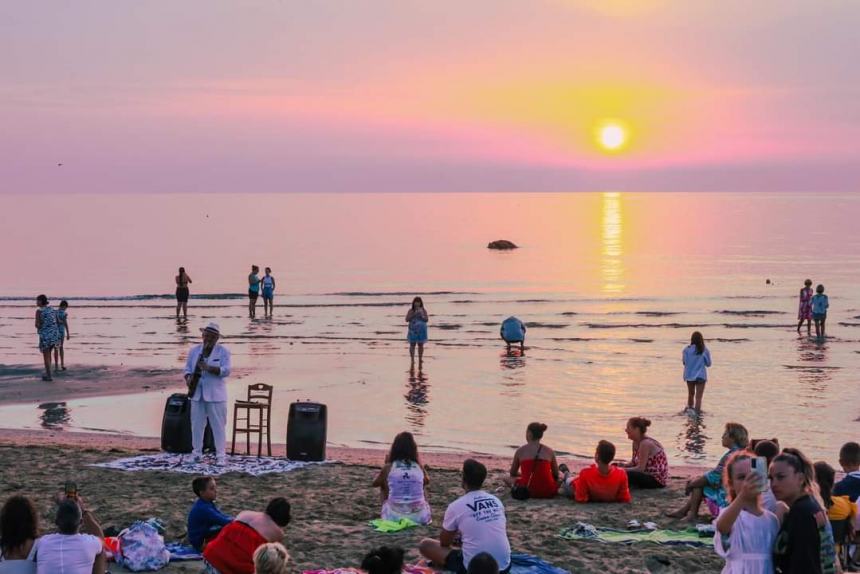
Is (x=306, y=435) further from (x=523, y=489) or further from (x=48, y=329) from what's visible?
(x=48, y=329)

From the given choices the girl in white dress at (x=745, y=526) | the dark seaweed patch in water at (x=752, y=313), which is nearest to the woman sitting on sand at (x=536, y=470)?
the girl in white dress at (x=745, y=526)

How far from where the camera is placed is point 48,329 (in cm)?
2217

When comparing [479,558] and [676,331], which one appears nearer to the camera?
[479,558]

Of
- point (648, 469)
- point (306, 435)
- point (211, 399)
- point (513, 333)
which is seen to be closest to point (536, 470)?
point (648, 469)

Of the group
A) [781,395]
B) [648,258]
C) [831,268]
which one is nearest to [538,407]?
[781,395]

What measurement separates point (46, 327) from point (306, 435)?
419 inches

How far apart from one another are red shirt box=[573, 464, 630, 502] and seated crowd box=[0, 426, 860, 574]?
1 cm

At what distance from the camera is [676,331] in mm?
37062

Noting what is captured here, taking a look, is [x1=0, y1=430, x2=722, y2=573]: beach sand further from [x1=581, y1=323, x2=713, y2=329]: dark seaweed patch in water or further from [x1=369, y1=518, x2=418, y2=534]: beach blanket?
[x1=581, y1=323, x2=713, y2=329]: dark seaweed patch in water

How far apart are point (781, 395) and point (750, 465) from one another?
17.4 m

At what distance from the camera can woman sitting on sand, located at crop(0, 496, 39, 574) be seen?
6.75m

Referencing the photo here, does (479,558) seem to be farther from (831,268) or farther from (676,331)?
(831,268)

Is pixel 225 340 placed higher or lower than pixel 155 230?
lower

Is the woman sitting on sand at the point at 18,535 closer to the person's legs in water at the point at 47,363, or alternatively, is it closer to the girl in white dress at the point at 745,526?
the girl in white dress at the point at 745,526
